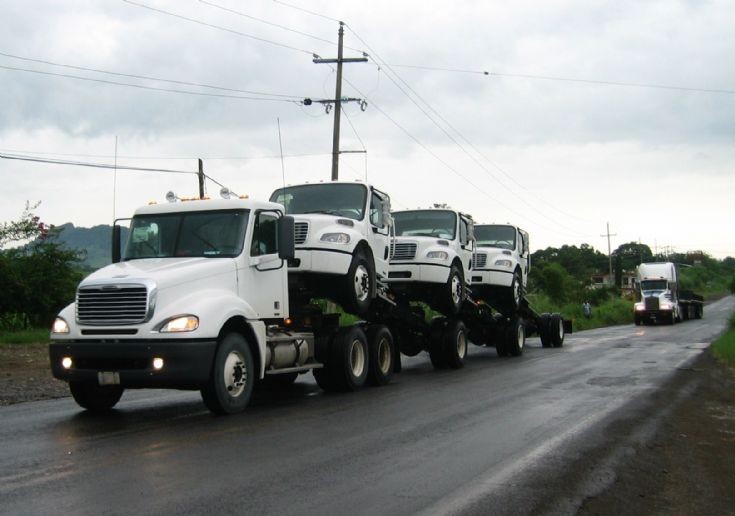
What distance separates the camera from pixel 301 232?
11891 millimetres

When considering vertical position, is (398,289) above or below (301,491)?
above

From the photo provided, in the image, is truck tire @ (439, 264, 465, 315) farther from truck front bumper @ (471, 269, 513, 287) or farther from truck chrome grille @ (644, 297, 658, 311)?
truck chrome grille @ (644, 297, 658, 311)

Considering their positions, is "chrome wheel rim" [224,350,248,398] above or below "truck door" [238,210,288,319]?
below

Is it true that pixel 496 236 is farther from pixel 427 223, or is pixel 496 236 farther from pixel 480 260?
pixel 427 223

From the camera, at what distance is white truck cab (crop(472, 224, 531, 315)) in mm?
19922

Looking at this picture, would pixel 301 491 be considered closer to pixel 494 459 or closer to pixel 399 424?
pixel 494 459

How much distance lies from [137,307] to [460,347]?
969cm

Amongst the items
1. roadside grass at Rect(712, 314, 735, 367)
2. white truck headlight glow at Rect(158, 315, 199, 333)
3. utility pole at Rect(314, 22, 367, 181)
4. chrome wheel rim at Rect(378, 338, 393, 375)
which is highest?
utility pole at Rect(314, 22, 367, 181)

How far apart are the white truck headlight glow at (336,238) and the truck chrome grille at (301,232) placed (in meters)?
0.26

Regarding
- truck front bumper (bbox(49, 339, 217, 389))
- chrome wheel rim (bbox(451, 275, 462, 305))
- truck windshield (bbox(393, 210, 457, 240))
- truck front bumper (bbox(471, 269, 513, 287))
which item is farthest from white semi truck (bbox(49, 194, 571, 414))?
truck front bumper (bbox(471, 269, 513, 287))

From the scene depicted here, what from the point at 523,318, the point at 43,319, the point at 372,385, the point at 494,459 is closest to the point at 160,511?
Result: the point at 494,459

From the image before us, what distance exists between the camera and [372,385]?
1334 centimetres

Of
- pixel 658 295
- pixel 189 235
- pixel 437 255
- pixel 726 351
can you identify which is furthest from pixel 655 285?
pixel 189 235

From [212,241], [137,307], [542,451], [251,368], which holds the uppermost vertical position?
[212,241]
